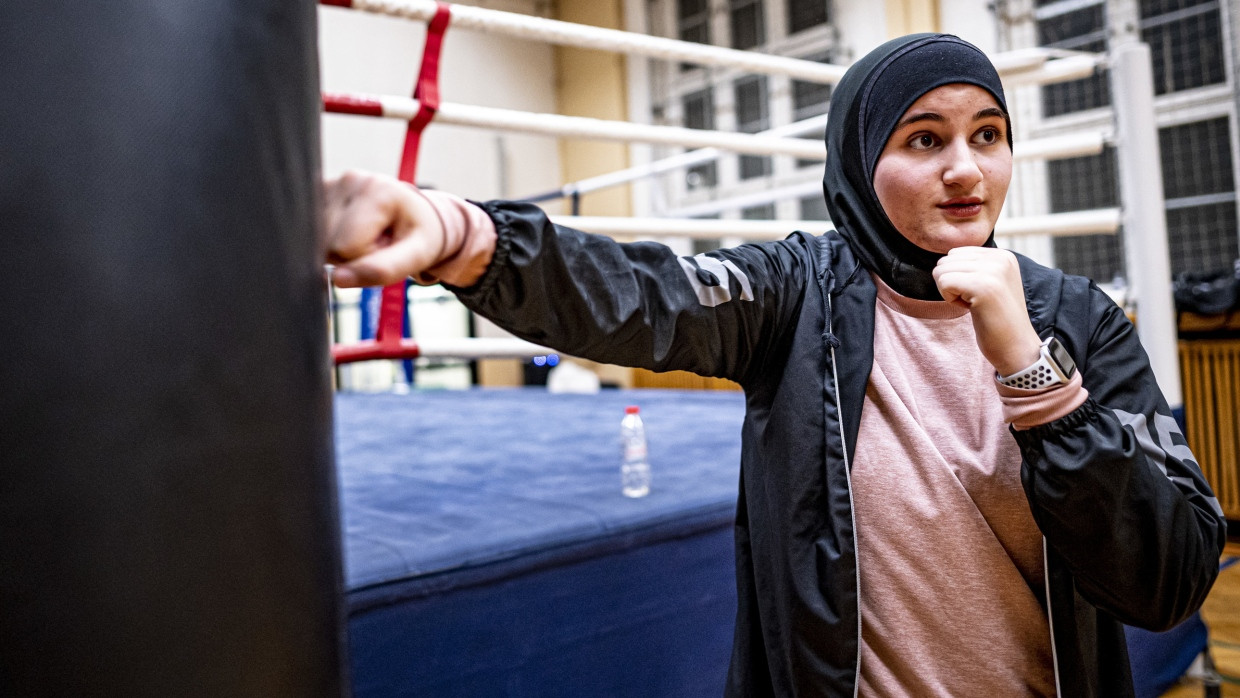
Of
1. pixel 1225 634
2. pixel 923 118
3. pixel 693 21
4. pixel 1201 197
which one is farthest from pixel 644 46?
pixel 693 21

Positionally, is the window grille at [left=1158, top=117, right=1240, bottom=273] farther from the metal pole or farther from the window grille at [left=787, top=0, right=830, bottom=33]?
the metal pole

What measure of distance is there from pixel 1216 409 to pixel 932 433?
3.60 m

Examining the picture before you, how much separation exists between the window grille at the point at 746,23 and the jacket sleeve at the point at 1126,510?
641 cm

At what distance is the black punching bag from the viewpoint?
0.31 metres

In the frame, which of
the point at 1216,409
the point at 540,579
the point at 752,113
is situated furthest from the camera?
the point at 752,113

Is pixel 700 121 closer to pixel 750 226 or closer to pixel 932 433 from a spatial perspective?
pixel 750 226

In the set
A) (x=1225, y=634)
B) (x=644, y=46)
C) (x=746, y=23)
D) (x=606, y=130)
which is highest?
(x=746, y=23)

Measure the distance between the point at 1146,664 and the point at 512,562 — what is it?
1.33 m

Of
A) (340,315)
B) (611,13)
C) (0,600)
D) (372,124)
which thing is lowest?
(0,600)

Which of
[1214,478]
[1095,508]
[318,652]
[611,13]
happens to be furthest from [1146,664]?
[611,13]

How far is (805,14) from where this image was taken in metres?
6.41

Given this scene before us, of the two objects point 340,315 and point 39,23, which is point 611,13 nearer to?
point 340,315

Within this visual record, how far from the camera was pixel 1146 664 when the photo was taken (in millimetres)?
1681

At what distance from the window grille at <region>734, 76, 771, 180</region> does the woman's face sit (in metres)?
6.02
